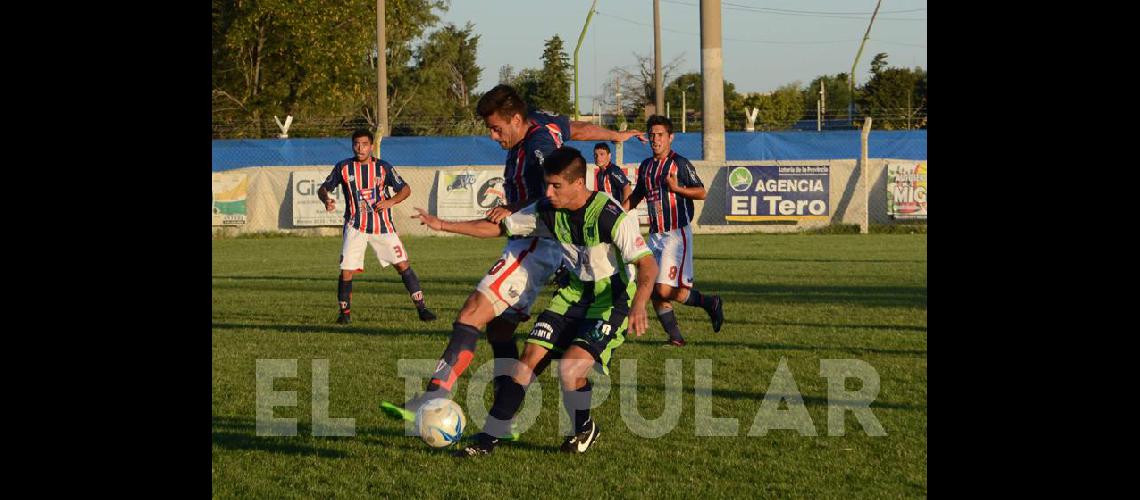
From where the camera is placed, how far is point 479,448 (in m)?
6.17

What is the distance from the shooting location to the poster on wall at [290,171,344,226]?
27.0m

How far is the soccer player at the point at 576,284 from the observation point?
6.19m

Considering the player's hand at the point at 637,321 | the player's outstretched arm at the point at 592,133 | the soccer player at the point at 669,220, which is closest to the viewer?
the player's hand at the point at 637,321

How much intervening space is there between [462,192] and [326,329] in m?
15.8

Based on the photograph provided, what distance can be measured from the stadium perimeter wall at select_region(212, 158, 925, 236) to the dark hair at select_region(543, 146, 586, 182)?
2101cm

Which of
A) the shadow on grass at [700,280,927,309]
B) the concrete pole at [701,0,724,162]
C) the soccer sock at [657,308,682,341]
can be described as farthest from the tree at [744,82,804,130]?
the soccer sock at [657,308,682,341]

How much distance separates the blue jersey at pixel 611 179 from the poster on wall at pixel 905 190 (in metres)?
14.4

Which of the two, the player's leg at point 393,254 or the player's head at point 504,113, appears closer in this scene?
the player's head at point 504,113

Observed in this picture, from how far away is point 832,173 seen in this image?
27078 millimetres


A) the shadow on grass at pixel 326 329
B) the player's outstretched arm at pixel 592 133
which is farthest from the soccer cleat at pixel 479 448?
the shadow on grass at pixel 326 329

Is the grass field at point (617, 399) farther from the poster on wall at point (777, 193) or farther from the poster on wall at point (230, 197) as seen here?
the poster on wall at point (230, 197)
